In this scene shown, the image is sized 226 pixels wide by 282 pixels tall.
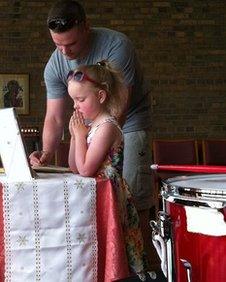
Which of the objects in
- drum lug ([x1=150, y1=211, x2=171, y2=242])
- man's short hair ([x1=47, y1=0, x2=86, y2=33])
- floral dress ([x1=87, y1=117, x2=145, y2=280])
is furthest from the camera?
man's short hair ([x1=47, y1=0, x2=86, y2=33])

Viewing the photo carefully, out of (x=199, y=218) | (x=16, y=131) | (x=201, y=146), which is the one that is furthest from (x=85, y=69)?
(x=201, y=146)

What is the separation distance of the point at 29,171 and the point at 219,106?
5.42 m

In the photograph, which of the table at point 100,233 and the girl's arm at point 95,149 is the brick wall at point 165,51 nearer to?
the girl's arm at point 95,149

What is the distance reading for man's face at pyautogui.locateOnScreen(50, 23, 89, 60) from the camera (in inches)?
82.0

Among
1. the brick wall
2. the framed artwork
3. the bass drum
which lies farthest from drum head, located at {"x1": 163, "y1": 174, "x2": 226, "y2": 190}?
the framed artwork

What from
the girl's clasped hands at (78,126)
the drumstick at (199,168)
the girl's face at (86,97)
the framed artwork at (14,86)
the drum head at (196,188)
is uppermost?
the framed artwork at (14,86)

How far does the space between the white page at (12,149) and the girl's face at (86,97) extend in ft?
0.92

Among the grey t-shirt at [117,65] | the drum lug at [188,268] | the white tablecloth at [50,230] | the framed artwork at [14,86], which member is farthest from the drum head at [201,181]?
the framed artwork at [14,86]

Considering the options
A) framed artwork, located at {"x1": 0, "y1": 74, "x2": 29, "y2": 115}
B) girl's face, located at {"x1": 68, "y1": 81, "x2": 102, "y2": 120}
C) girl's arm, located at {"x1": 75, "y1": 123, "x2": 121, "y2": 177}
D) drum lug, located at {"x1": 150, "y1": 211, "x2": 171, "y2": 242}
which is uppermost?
framed artwork, located at {"x1": 0, "y1": 74, "x2": 29, "y2": 115}

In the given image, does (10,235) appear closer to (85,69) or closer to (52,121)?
(85,69)

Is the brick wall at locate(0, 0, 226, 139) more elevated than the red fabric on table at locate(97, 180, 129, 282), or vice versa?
the brick wall at locate(0, 0, 226, 139)

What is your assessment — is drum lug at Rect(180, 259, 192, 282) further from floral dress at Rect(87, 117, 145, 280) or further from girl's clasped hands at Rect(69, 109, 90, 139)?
girl's clasped hands at Rect(69, 109, 90, 139)

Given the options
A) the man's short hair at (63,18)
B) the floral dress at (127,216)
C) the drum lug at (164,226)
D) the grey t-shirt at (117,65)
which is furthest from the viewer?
the grey t-shirt at (117,65)

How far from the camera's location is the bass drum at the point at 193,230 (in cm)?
125
